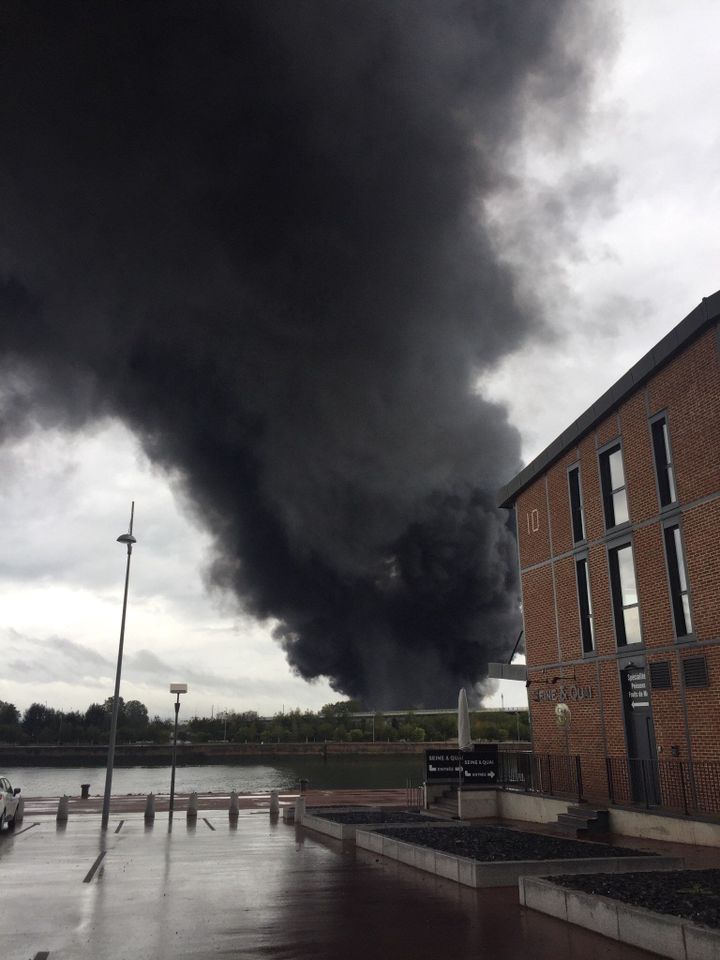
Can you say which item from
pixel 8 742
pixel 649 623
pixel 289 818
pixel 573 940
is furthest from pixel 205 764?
pixel 573 940

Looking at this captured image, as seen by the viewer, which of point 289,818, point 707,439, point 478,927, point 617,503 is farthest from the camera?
point 289,818

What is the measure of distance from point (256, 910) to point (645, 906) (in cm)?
508

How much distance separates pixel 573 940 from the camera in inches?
336

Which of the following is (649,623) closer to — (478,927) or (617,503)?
(617,503)

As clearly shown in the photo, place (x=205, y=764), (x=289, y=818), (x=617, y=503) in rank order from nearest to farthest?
(x=617, y=503), (x=289, y=818), (x=205, y=764)

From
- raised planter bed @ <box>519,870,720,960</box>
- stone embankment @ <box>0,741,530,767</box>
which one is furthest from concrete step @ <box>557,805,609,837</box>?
stone embankment @ <box>0,741,530,767</box>

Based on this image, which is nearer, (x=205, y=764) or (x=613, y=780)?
(x=613, y=780)

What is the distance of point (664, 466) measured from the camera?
66.6ft

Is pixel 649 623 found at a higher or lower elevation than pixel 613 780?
higher

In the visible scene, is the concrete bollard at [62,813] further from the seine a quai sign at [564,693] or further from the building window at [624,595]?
the building window at [624,595]

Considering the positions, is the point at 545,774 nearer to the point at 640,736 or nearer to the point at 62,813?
the point at 640,736

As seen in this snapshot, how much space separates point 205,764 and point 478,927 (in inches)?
5601

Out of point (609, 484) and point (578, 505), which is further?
point (578, 505)

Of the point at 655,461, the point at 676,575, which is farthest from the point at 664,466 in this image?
the point at 676,575
